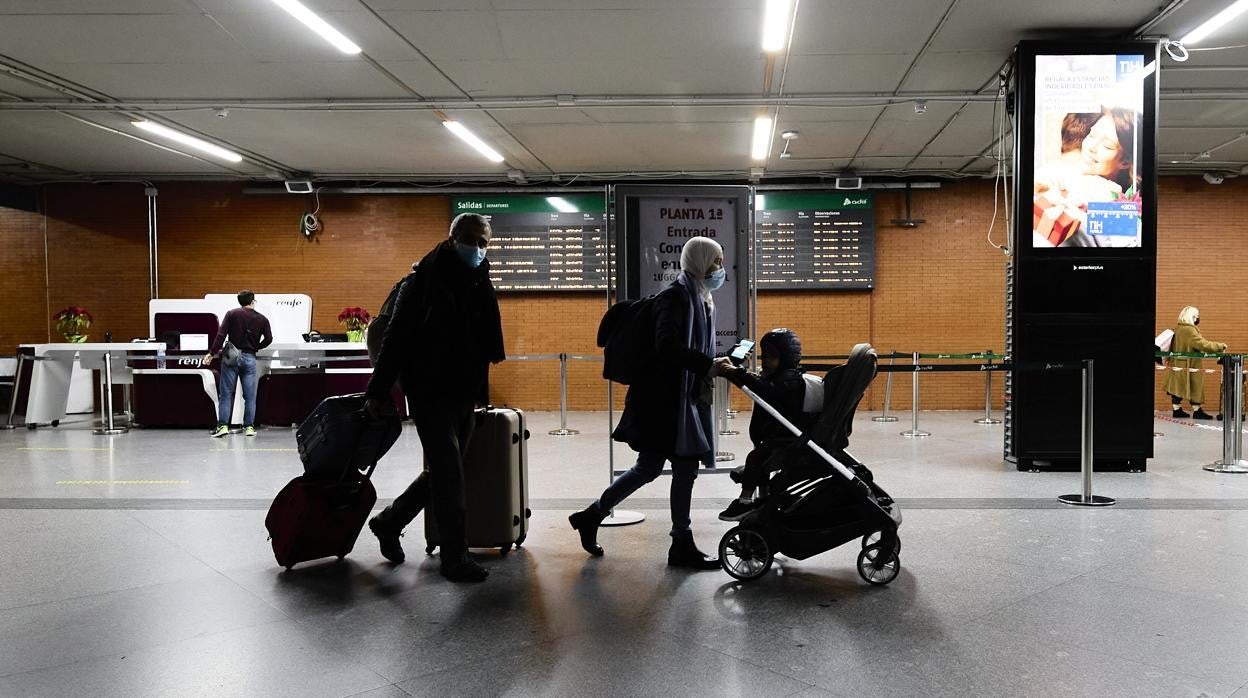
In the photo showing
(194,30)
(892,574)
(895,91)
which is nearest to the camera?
(892,574)

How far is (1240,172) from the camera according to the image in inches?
428

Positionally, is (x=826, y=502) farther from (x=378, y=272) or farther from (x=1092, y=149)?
(x=378, y=272)

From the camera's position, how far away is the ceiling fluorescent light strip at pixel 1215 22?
18.4 feet

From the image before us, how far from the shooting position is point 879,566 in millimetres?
3303

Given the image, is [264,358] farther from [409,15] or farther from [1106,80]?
[1106,80]

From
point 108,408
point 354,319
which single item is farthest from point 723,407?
point 108,408

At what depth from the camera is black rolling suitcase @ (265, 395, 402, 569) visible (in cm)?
339

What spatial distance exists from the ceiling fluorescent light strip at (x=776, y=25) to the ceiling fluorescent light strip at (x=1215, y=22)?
2.92m

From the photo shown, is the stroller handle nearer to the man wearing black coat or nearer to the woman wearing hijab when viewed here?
the woman wearing hijab

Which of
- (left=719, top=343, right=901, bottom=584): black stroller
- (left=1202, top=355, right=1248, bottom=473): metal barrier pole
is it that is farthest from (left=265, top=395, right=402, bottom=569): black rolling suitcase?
(left=1202, top=355, right=1248, bottom=473): metal barrier pole

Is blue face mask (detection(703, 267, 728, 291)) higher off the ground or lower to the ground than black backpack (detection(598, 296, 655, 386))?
higher

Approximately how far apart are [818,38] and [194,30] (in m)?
4.48

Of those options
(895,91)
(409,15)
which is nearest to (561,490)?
(409,15)

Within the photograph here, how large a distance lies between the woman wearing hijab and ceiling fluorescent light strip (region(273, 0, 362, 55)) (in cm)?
362
